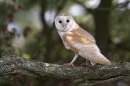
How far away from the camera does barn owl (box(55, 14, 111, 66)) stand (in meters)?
2.08

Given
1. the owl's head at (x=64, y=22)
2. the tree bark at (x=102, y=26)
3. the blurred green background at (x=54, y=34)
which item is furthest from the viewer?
the tree bark at (x=102, y=26)

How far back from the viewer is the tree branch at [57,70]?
6.51 feet

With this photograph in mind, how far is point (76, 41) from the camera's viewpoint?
2129 mm

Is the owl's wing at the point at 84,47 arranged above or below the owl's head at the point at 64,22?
below

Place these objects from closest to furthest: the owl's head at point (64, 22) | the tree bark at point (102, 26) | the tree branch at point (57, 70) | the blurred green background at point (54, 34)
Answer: the tree branch at point (57, 70), the owl's head at point (64, 22), the blurred green background at point (54, 34), the tree bark at point (102, 26)

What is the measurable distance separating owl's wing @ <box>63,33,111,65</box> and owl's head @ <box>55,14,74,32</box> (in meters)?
0.06

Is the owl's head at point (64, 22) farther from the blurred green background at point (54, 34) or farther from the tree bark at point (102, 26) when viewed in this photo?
the tree bark at point (102, 26)

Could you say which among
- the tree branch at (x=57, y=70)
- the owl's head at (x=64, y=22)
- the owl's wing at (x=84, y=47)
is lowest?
the tree branch at (x=57, y=70)

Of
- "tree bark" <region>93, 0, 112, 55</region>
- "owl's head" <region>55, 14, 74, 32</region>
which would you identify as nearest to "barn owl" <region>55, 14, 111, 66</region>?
"owl's head" <region>55, 14, 74, 32</region>

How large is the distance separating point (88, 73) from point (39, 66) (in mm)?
327

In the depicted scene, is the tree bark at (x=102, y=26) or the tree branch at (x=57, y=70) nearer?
the tree branch at (x=57, y=70)

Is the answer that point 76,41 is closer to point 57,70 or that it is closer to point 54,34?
point 57,70

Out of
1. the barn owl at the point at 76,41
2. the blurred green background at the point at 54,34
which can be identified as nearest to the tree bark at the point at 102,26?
the blurred green background at the point at 54,34

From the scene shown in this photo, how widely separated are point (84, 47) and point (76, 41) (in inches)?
2.9
